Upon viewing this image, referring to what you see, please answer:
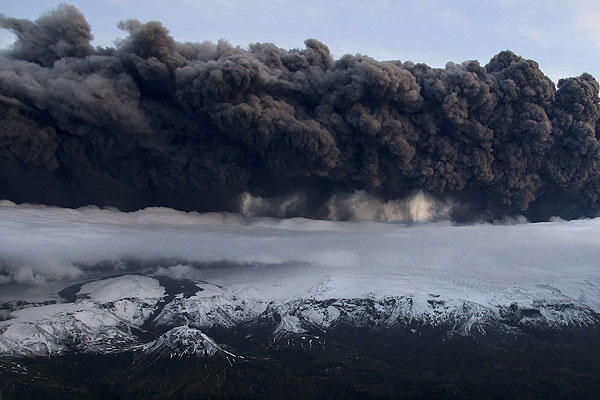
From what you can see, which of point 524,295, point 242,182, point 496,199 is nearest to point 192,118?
point 242,182

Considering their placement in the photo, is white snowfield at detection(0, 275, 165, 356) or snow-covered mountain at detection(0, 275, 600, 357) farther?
snow-covered mountain at detection(0, 275, 600, 357)

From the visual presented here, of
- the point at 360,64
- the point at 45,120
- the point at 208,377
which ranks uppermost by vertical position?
the point at 360,64

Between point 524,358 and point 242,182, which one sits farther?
point 524,358

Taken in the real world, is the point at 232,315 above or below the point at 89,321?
above

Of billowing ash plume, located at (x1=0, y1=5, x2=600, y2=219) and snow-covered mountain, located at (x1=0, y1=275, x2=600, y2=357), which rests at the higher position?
billowing ash plume, located at (x1=0, y1=5, x2=600, y2=219)

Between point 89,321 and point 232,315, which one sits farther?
point 232,315

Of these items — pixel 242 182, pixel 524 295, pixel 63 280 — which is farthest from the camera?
pixel 524 295

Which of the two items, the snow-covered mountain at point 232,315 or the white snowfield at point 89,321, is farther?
the snow-covered mountain at point 232,315

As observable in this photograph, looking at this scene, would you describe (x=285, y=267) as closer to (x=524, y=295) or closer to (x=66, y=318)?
(x=66, y=318)
